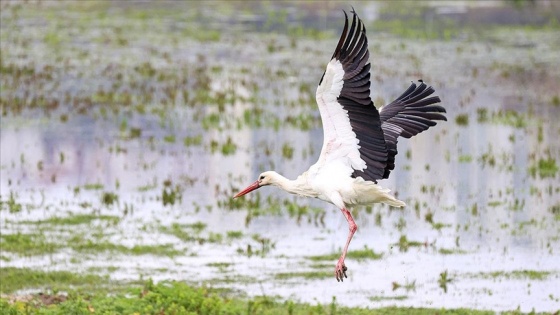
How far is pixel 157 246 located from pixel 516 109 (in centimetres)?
1270

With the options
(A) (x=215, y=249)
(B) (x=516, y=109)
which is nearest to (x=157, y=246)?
(A) (x=215, y=249)

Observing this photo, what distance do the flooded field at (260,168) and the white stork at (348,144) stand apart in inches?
130

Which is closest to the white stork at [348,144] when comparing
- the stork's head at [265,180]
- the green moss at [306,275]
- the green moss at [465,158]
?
the stork's head at [265,180]

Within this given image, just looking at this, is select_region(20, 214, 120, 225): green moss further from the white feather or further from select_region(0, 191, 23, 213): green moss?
the white feather

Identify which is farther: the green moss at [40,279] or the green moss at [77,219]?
the green moss at [77,219]

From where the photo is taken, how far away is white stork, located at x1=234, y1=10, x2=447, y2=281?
28.1ft

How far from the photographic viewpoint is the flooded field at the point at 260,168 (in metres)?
14.0

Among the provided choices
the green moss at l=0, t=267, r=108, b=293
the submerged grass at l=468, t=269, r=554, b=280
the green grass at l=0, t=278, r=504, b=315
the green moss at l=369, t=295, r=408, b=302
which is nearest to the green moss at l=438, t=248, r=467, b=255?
the submerged grass at l=468, t=269, r=554, b=280

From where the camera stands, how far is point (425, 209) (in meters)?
17.0

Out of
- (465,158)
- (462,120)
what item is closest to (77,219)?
(465,158)

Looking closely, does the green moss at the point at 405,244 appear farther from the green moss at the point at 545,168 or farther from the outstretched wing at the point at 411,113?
the green moss at the point at 545,168

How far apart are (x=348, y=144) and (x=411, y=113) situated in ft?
5.49

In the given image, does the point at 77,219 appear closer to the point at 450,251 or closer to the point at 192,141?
the point at 450,251

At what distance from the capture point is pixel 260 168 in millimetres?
19719
